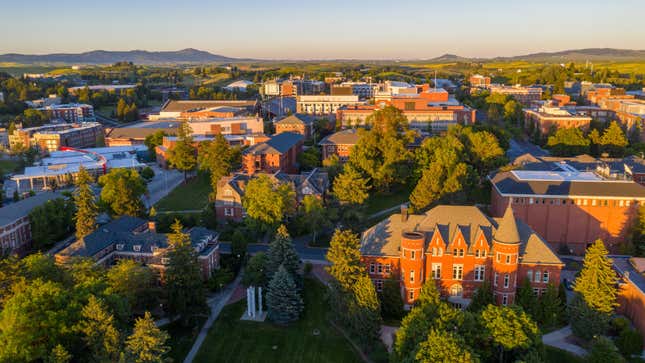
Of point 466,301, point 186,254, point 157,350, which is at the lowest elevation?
point 466,301

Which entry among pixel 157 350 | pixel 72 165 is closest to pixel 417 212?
pixel 157 350

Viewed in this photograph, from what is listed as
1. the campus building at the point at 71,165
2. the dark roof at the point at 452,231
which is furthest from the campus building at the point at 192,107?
the dark roof at the point at 452,231

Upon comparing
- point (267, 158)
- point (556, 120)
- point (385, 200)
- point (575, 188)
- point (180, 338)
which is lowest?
point (180, 338)

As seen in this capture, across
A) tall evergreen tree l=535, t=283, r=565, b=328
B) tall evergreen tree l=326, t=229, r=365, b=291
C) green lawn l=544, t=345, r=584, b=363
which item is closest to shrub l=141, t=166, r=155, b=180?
tall evergreen tree l=326, t=229, r=365, b=291

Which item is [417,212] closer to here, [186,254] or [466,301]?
[466,301]

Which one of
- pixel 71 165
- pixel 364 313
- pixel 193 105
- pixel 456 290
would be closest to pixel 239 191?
pixel 364 313

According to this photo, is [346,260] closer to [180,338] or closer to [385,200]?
[180,338]
